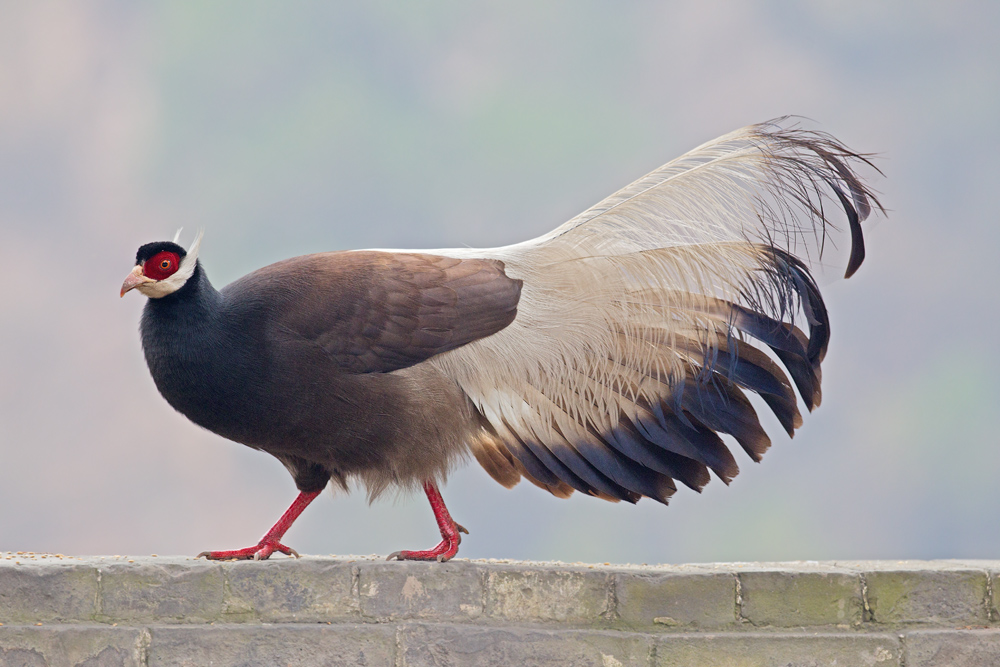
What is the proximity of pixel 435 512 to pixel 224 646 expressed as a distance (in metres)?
0.87

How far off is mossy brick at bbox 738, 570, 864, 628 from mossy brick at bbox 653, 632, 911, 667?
0.05 m

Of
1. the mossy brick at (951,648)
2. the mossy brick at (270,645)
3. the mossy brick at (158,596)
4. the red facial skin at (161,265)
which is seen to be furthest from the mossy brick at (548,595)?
the red facial skin at (161,265)

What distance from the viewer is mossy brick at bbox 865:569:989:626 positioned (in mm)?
3850

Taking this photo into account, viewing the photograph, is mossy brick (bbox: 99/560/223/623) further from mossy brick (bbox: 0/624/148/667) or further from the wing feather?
the wing feather

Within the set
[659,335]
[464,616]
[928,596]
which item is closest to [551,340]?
[659,335]

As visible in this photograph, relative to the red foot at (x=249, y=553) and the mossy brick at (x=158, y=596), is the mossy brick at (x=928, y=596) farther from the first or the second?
the mossy brick at (x=158, y=596)

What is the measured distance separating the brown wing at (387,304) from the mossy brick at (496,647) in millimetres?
930

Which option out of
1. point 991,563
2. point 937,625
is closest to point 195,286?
point 937,625

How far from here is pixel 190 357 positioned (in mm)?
3568

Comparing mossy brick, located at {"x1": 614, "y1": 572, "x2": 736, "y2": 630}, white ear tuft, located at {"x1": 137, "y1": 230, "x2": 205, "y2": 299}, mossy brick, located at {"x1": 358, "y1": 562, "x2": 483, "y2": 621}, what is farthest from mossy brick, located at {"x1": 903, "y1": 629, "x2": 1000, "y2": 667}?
white ear tuft, located at {"x1": 137, "y1": 230, "x2": 205, "y2": 299}

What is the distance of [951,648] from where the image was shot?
3811 mm

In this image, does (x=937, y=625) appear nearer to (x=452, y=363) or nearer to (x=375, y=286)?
(x=452, y=363)

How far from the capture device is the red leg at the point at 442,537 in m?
3.79

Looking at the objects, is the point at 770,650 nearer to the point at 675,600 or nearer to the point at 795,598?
the point at 795,598
